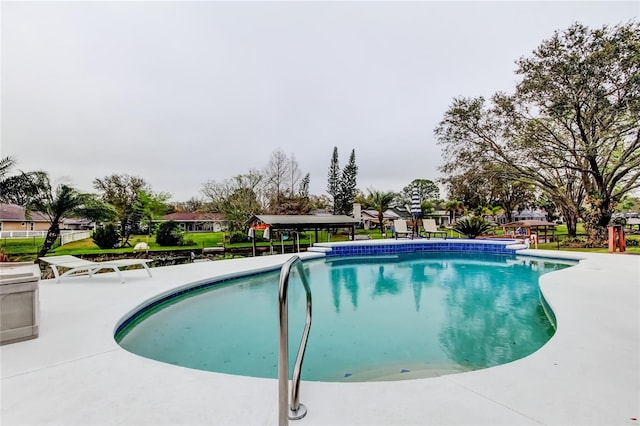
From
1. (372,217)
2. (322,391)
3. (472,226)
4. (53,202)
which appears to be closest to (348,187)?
(372,217)

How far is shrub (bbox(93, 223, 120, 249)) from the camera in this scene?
1692 centimetres

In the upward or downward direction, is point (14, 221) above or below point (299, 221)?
above

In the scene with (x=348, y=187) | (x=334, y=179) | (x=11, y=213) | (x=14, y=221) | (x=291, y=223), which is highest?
(x=334, y=179)

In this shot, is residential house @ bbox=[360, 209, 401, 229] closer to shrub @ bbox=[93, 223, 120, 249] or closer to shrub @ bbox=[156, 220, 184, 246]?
shrub @ bbox=[156, 220, 184, 246]

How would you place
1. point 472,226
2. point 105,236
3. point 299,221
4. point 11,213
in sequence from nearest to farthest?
1. point 299,221
2. point 105,236
3. point 472,226
4. point 11,213

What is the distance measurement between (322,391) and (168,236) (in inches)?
787

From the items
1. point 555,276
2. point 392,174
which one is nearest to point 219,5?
point 555,276

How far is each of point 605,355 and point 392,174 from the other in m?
38.2

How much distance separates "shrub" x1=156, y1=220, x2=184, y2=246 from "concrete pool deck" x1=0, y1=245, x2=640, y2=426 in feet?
57.3

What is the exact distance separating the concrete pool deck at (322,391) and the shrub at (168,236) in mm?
17477

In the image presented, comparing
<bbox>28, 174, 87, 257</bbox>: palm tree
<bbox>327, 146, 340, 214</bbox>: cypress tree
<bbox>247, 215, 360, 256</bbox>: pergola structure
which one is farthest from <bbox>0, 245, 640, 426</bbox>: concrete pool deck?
<bbox>327, 146, 340, 214</bbox>: cypress tree

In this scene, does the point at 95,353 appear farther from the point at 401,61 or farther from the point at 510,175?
the point at 510,175

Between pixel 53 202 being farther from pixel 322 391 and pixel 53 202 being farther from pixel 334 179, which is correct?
pixel 334 179

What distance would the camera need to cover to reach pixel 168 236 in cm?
1966
